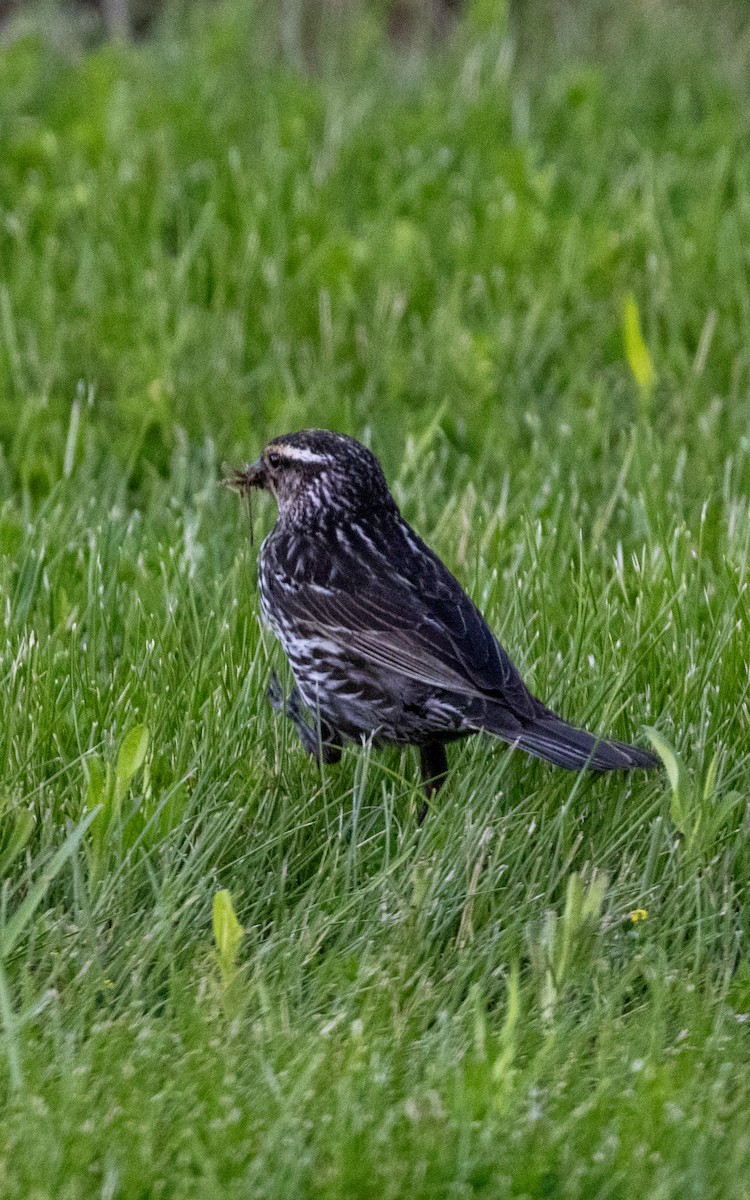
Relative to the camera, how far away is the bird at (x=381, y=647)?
398 cm

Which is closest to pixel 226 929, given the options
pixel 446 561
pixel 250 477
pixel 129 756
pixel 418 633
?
pixel 129 756

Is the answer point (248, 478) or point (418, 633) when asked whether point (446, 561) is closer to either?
point (248, 478)

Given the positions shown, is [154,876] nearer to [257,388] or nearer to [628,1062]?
[628,1062]

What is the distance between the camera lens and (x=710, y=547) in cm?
543

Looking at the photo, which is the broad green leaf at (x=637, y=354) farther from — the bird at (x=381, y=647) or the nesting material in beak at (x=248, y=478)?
the bird at (x=381, y=647)

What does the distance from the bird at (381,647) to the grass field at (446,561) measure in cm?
13

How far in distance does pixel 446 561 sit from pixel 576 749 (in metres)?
1.58

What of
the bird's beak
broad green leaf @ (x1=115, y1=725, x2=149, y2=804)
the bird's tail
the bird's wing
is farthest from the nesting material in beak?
broad green leaf @ (x1=115, y1=725, x2=149, y2=804)

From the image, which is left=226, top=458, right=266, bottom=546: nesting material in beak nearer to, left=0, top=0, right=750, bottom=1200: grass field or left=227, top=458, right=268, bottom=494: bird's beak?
left=227, top=458, right=268, bottom=494: bird's beak

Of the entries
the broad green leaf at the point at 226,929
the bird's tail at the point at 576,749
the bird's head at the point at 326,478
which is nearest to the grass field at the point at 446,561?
the broad green leaf at the point at 226,929

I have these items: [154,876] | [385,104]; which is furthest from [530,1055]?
[385,104]

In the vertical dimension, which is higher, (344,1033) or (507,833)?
(507,833)

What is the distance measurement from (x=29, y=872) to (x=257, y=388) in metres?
3.48

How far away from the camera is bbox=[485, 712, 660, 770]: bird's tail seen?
3848 millimetres
